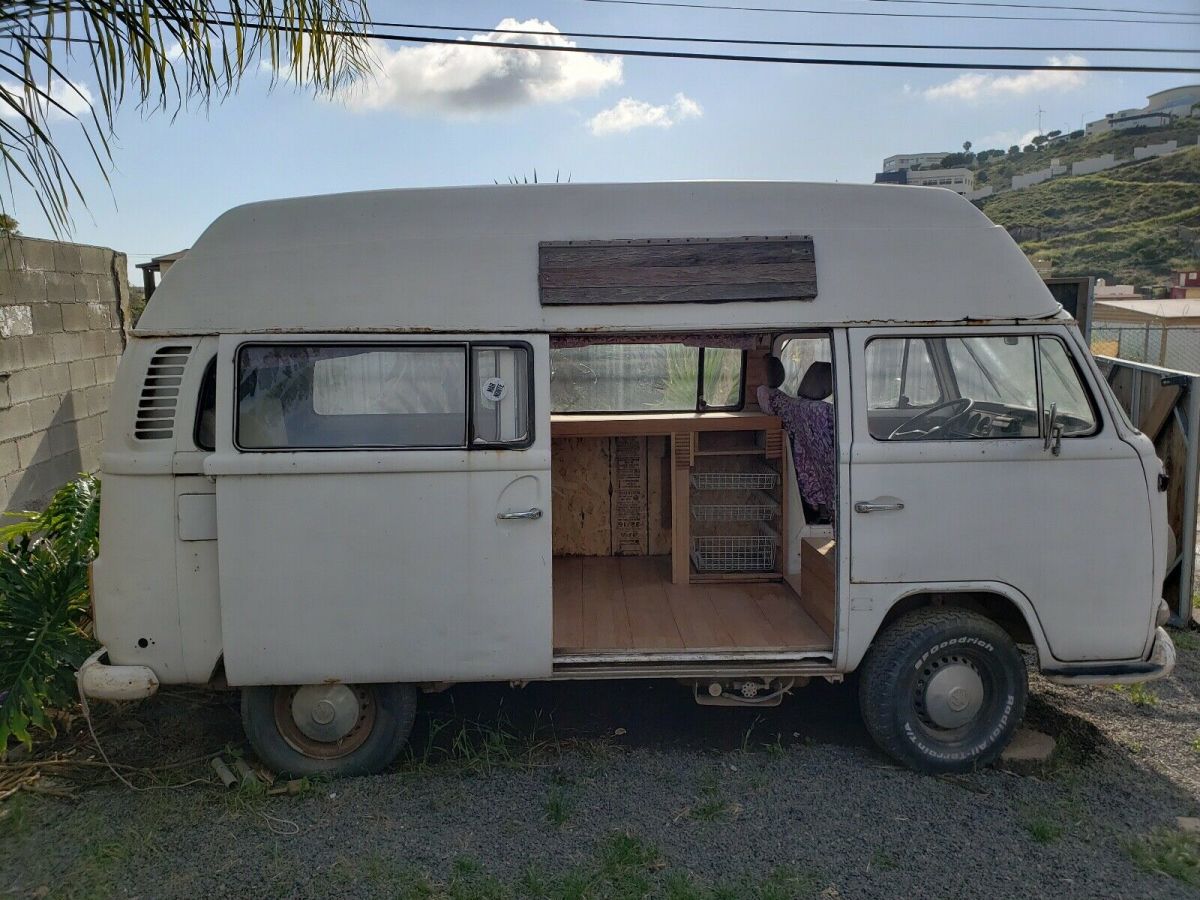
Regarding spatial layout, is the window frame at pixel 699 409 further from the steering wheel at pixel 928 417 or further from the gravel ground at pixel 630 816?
the gravel ground at pixel 630 816

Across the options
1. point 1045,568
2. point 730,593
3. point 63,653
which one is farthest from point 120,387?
point 1045,568

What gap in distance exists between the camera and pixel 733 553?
6.07m

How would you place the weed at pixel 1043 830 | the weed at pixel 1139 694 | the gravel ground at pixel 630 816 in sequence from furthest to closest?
the weed at pixel 1139 694 → the weed at pixel 1043 830 → the gravel ground at pixel 630 816

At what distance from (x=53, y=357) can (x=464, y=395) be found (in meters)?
5.19

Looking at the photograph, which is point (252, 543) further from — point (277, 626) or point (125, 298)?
point (125, 298)

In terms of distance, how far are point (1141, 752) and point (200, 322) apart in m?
5.15

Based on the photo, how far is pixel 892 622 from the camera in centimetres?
450

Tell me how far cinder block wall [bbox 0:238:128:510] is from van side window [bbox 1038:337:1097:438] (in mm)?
6966

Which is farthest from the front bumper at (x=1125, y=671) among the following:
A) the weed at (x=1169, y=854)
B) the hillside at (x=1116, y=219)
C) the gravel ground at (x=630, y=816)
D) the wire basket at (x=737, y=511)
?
Answer: the hillside at (x=1116, y=219)

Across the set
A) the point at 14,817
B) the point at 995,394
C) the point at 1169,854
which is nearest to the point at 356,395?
the point at 14,817

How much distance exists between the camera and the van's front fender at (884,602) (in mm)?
4309

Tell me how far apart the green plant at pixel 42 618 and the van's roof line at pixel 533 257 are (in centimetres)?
196

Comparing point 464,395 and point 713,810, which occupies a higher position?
point 464,395

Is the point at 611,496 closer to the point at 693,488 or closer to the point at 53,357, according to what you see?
the point at 693,488
